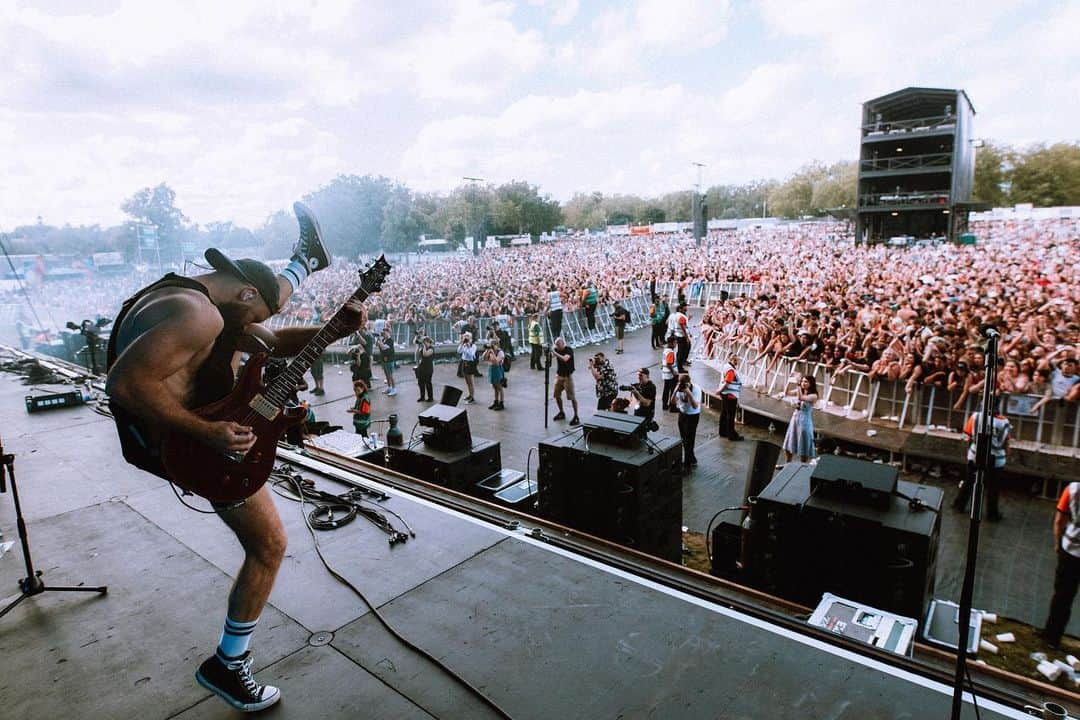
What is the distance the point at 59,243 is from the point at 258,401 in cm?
2867

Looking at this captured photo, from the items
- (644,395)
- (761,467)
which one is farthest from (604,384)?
(761,467)

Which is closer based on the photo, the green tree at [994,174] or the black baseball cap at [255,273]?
the black baseball cap at [255,273]

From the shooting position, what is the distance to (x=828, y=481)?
13.6 ft

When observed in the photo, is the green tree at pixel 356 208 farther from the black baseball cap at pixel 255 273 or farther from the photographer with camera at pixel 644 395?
the black baseball cap at pixel 255 273

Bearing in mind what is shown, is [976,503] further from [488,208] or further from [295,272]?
[488,208]

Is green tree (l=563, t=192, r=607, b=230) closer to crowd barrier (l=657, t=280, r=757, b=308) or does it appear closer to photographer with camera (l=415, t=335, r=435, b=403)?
crowd barrier (l=657, t=280, r=757, b=308)

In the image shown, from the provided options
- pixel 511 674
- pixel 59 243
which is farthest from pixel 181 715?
pixel 59 243

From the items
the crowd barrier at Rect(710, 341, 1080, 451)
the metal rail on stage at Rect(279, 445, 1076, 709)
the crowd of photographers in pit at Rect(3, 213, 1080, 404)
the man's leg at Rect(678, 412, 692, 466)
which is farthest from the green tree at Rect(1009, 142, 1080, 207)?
the metal rail on stage at Rect(279, 445, 1076, 709)

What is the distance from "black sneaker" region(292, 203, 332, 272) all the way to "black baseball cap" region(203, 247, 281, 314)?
25 cm

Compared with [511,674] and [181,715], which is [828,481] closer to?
[511,674]

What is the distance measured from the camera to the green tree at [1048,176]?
53.4 meters

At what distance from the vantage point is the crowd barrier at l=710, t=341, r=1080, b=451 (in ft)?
25.2

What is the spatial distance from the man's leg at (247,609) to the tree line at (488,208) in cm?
527

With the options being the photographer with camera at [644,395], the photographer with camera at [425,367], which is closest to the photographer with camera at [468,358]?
the photographer with camera at [425,367]
